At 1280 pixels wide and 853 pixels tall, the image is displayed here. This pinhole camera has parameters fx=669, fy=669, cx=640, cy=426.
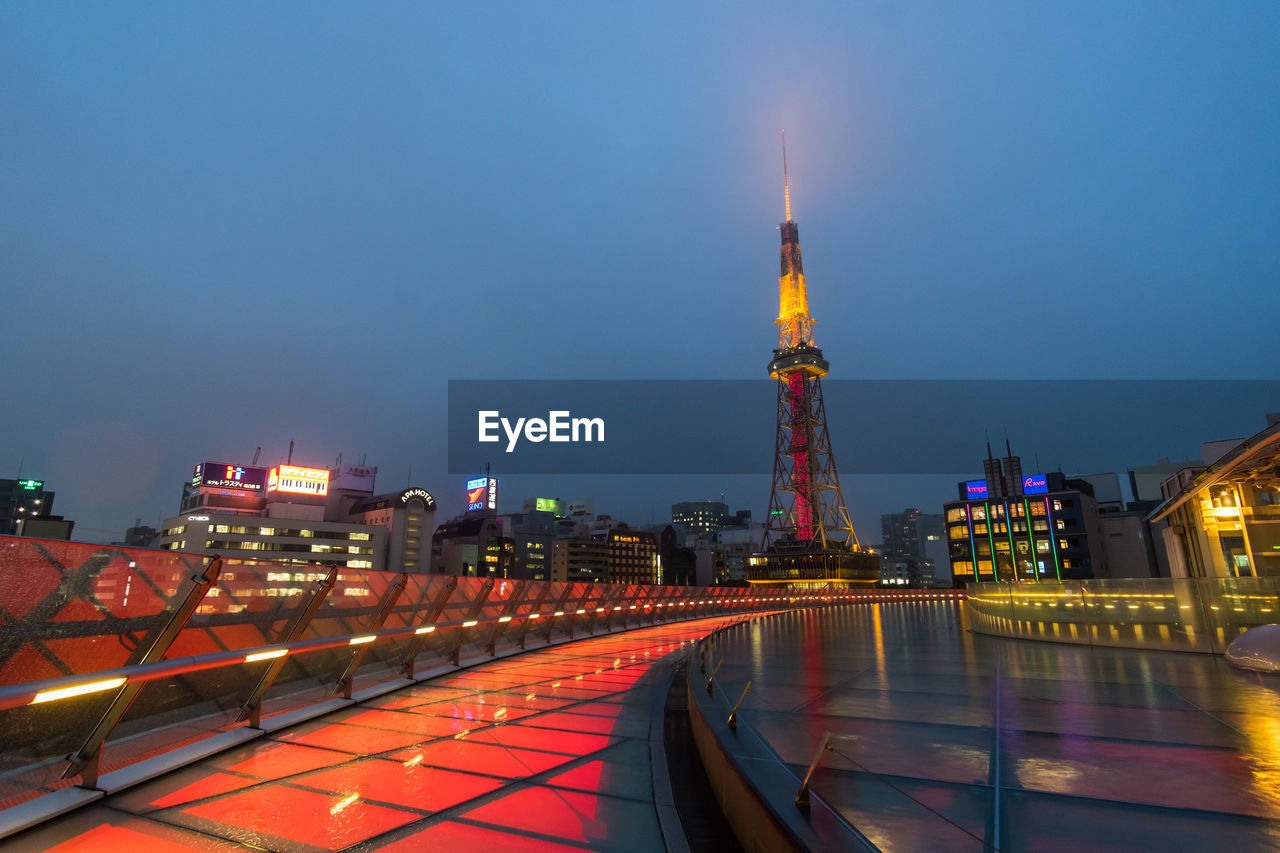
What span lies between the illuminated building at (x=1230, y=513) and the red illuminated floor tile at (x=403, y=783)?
845 inches

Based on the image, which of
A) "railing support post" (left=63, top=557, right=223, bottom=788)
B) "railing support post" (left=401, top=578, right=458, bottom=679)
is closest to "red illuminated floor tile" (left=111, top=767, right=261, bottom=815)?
"railing support post" (left=63, top=557, right=223, bottom=788)

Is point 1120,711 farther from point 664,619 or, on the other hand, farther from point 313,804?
point 664,619

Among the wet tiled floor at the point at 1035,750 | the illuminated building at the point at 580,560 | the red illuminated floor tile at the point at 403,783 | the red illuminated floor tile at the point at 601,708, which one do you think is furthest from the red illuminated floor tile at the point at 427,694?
the illuminated building at the point at 580,560

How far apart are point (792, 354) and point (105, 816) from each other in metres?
132

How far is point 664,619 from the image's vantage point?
26562 mm

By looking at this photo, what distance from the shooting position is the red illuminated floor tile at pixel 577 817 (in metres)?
3.65

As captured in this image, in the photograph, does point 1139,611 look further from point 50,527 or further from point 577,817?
point 50,527

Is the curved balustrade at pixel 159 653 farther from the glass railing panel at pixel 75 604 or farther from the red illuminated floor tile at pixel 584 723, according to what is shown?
the red illuminated floor tile at pixel 584 723

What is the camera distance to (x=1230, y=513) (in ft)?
89.4

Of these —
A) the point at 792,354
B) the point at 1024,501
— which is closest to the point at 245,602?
the point at 1024,501

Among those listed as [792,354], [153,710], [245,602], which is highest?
[792,354]

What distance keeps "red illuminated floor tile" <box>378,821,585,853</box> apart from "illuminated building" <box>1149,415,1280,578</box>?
70.7 ft

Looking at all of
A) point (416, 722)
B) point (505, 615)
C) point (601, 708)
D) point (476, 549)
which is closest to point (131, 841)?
point (416, 722)

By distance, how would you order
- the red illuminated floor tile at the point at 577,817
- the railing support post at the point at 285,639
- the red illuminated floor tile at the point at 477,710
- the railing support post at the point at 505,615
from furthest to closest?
the railing support post at the point at 505,615
the red illuminated floor tile at the point at 477,710
the railing support post at the point at 285,639
the red illuminated floor tile at the point at 577,817
